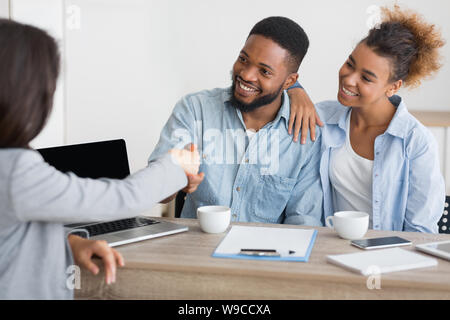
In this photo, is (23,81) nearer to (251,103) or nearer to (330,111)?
(251,103)

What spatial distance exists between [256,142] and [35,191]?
1.03 meters

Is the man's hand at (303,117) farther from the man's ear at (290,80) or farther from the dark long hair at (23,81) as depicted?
the dark long hair at (23,81)

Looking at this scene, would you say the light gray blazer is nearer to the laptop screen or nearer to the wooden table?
the wooden table

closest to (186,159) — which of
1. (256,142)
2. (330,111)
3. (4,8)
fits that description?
(256,142)

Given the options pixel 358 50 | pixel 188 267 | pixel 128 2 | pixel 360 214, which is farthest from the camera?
pixel 128 2

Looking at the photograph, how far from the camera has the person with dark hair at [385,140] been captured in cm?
172

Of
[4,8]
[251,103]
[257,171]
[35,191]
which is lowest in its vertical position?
[257,171]

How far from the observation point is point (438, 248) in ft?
4.10

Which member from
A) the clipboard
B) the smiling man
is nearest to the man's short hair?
the smiling man

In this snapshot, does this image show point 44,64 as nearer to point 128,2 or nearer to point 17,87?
point 17,87

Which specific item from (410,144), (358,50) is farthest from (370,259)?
(358,50)

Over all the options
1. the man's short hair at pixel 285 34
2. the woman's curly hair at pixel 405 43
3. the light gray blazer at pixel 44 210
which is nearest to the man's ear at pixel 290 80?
the man's short hair at pixel 285 34
